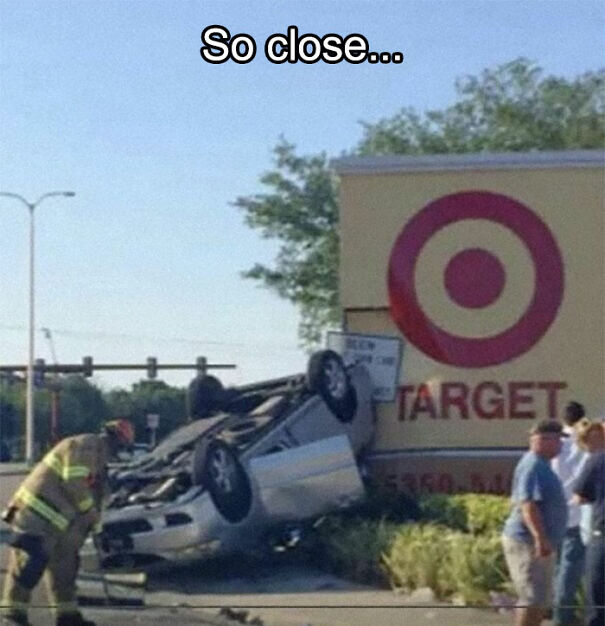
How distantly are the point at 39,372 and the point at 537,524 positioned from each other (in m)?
2.48

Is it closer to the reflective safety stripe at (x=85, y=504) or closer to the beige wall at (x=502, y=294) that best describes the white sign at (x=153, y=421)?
the reflective safety stripe at (x=85, y=504)

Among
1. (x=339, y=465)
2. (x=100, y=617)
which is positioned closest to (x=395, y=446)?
(x=339, y=465)

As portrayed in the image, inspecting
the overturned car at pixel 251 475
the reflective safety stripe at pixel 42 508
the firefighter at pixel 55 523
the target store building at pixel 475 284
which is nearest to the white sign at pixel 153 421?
the firefighter at pixel 55 523

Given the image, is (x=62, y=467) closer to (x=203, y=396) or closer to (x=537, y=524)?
(x=203, y=396)

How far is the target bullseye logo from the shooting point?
9406 millimetres

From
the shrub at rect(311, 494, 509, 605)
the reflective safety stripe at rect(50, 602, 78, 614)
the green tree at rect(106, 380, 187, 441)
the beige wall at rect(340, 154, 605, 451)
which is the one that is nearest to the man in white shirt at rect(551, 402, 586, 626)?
the beige wall at rect(340, 154, 605, 451)

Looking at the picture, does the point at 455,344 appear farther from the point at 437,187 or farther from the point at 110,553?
the point at 110,553

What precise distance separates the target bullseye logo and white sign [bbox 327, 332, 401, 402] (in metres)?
0.11

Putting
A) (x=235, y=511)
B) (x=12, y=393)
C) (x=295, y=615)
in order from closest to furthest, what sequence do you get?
(x=12, y=393)
(x=295, y=615)
(x=235, y=511)

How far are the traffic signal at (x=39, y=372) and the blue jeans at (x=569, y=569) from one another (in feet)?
8.11

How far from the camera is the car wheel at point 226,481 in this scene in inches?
365

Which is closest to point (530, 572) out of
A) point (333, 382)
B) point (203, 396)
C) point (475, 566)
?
point (475, 566)

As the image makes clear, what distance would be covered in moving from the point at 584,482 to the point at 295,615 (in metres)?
1.44

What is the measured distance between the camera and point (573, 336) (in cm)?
941
